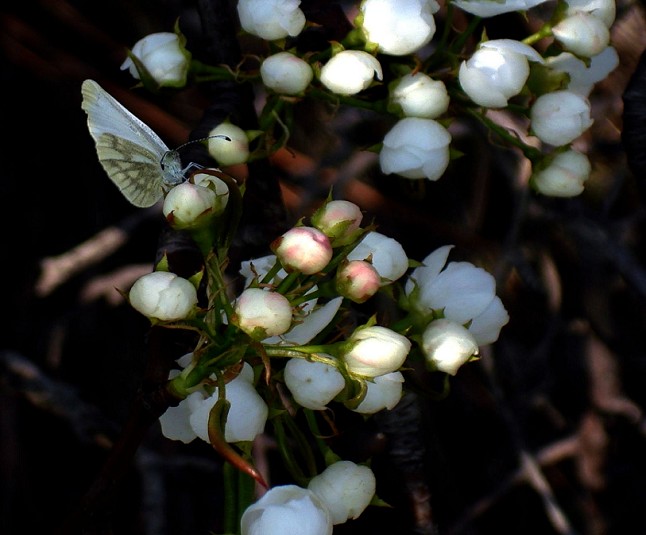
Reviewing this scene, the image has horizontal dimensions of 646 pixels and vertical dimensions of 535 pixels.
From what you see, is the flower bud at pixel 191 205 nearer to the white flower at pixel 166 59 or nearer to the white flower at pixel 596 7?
the white flower at pixel 166 59

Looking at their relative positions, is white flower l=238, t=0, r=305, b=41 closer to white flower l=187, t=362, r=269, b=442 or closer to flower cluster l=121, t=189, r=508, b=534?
flower cluster l=121, t=189, r=508, b=534

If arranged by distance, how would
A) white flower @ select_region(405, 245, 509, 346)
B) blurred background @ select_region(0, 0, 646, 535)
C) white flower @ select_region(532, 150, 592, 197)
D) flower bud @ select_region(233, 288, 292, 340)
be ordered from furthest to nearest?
blurred background @ select_region(0, 0, 646, 535) < white flower @ select_region(532, 150, 592, 197) < white flower @ select_region(405, 245, 509, 346) < flower bud @ select_region(233, 288, 292, 340)

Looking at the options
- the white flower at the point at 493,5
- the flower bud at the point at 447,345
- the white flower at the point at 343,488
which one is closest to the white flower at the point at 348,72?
the white flower at the point at 493,5

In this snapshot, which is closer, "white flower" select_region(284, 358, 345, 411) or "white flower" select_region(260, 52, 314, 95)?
"white flower" select_region(284, 358, 345, 411)

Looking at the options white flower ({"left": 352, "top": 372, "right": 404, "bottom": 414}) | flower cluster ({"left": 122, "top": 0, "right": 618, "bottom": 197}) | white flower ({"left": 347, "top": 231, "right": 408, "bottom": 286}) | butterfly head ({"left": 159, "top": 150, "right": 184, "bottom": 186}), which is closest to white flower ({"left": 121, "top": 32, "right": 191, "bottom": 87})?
flower cluster ({"left": 122, "top": 0, "right": 618, "bottom": 197})

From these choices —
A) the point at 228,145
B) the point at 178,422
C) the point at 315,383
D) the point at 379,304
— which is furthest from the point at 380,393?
the point at 379,304

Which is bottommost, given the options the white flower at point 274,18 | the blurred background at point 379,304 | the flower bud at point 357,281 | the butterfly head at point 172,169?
the blurred background at point 379,304
